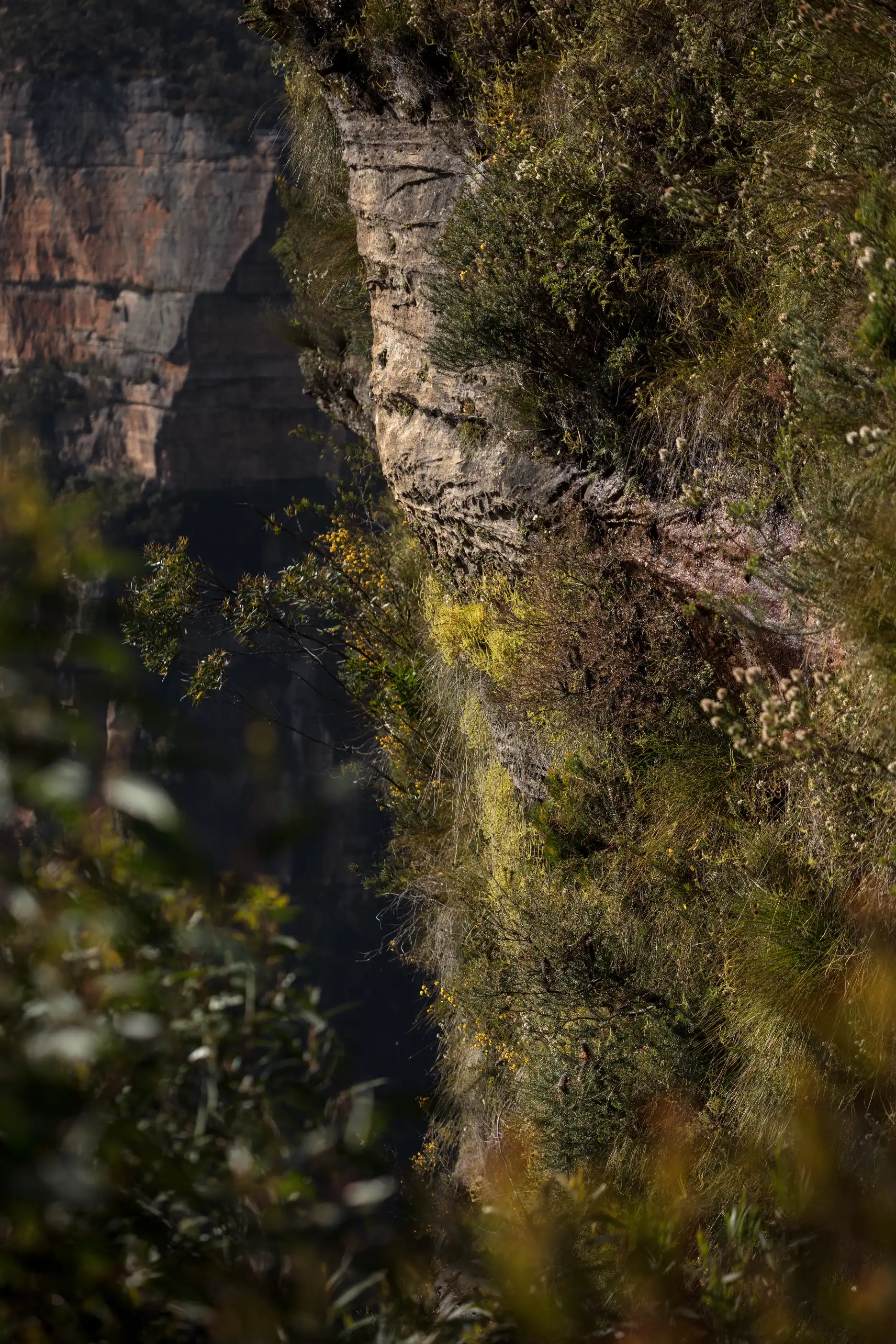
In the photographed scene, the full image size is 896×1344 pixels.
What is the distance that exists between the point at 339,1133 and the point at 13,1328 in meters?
0.36

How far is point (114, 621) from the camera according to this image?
1.15 metres

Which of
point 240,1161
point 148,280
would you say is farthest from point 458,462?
point 148,280

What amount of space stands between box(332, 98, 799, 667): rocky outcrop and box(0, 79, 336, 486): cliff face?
66.2 feet

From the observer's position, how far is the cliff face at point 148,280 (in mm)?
25188

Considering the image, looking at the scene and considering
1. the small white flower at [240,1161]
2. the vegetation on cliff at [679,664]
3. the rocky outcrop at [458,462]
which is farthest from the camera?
the rocky outcrop at [458,462]

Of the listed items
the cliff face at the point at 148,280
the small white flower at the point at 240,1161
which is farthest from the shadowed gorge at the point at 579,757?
the cliff face at the point at 148,280

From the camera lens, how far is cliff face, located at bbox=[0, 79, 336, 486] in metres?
25.2

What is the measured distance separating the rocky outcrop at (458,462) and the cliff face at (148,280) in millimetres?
20180

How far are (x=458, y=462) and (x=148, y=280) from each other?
24.0 m

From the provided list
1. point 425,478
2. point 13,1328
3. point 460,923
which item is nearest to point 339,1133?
point 13,1328

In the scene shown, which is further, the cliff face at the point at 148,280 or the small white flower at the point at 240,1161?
the cliff face at the point at 148,280

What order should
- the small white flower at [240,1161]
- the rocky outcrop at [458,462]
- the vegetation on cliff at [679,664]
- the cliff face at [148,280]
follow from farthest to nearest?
the cliff face at [148,280], the rocky outcrop at [458,462], the vegetation on cliff at [679,664], the small white flower at [240,1161]

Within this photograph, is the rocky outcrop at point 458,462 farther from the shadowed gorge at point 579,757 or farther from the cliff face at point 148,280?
the cliff face at point 148,280

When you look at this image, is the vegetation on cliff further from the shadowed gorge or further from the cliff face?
the cliff face
